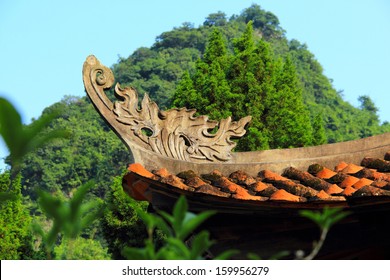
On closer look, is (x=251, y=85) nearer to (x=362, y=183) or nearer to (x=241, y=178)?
(x=241, y=178)

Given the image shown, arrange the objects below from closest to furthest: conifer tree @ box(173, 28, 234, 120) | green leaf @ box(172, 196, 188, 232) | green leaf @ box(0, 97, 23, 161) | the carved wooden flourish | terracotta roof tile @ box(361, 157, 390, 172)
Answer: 1. green leaf @ box(0, 97, 23, 161)
2. green leaf @ box(172, 196, 188, 232)
3. terracotta roof tile @ box(361, 157, 390, 172)
4. the carved wooden flourish
5. conifer tree @ box(173, 28, 234, 120)

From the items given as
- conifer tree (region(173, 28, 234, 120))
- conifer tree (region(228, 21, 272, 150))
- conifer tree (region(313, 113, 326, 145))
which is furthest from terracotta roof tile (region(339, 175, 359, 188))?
conifer tree (region(313, 113, 326, 145))

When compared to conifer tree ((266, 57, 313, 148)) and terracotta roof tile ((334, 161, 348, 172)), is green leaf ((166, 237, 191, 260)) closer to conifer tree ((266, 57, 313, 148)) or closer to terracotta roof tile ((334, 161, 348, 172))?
terracotta roof tile ((334, 161, 348, 172))

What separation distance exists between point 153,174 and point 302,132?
30.3ft

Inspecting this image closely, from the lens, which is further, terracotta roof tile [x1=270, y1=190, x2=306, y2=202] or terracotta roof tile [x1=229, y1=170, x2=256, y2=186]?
terracotta roof tile [x1=229, y1=170, x2=256, y2=186]

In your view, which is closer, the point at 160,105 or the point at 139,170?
the point at 139,170

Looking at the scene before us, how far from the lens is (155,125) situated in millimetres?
4117

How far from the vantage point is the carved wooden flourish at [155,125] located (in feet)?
13.2

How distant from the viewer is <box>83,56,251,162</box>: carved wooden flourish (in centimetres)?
403

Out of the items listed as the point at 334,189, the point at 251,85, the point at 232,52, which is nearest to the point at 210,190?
the point at 334,189

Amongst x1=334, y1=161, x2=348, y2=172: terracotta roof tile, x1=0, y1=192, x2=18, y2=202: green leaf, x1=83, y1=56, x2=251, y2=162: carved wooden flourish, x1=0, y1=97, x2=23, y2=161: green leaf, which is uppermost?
x1=83, y1=56, x2=251, y2=162: carved wooden flourish

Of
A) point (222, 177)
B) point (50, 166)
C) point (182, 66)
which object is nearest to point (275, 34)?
point (182, 66)
